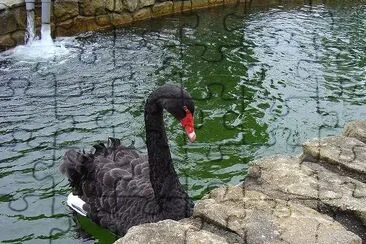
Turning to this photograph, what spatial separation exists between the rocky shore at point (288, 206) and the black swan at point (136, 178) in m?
0.77

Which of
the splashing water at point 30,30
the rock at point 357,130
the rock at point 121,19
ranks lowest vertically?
the rock at point 357,130

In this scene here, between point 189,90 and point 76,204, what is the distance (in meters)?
2.57

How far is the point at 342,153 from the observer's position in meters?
3.08

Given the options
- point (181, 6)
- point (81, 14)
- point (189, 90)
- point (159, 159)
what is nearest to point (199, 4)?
point (181, 6)

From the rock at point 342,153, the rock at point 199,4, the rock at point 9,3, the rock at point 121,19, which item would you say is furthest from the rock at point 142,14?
the rock at point 342,153

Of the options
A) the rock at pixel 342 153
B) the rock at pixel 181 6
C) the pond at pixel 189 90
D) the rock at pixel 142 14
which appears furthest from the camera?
the rock at pixel 181 6

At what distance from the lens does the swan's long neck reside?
149 inches

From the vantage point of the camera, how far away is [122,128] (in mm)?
5703

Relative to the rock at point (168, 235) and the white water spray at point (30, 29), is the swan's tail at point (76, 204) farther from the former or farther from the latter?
the white water spray at point (30, 29)

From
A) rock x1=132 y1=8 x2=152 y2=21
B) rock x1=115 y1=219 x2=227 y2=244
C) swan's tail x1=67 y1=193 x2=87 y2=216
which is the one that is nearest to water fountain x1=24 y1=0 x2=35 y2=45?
rock x1=132 y1=8 x2=152 y2=21

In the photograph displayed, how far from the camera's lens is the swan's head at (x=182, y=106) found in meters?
3.52

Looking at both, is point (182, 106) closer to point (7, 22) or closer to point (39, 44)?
point (39, 44)

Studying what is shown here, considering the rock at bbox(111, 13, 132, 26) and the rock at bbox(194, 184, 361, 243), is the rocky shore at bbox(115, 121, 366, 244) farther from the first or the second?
the rock at bbox(111, 13, 132, 26)

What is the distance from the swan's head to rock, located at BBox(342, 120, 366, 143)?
88 centimetres
